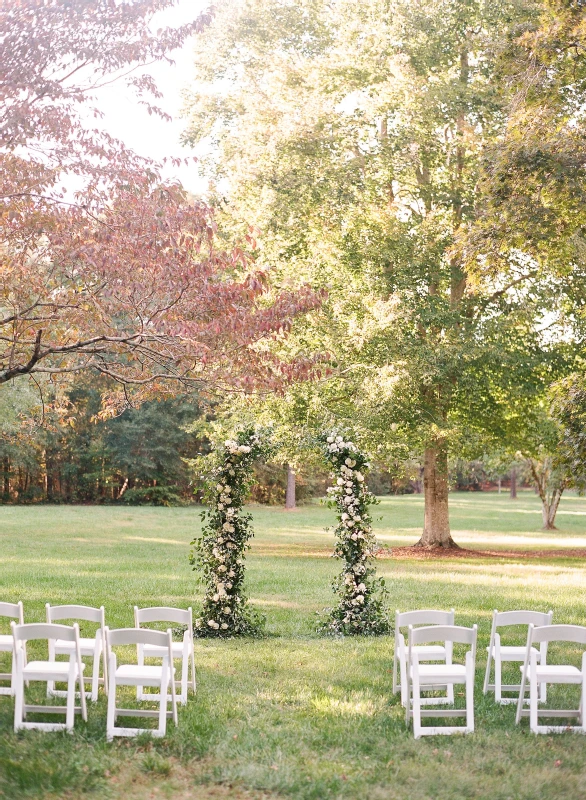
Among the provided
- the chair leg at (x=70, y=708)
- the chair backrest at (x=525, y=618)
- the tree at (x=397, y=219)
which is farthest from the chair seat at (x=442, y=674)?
the tree at (x=397, y=219)

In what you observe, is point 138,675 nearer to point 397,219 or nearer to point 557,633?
point 557,633

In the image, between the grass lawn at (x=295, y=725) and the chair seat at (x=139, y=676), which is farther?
the chair seat at (x=139, y=676)

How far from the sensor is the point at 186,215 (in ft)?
31.2

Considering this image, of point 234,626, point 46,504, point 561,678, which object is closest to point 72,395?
point 46,504

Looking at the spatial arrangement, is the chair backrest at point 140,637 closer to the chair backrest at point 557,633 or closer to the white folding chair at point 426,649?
the white folding chair at point 426,649

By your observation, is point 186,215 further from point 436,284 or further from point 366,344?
point 436,284

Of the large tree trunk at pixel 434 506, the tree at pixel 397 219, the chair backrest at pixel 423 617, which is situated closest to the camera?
the chair backrest at pixel 423 617

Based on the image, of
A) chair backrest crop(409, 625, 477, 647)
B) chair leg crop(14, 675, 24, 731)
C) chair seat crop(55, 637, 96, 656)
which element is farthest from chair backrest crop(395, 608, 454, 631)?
chair leg crop(14, 675, 24, 731)

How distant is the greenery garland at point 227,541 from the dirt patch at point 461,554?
11.9 metres

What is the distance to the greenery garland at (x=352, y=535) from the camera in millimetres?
11391

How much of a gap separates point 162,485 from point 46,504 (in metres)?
6.66

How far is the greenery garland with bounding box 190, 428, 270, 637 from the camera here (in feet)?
37.1

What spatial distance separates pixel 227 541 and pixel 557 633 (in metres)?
5.22

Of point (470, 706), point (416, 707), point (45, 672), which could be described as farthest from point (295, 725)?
point (45, 672)
